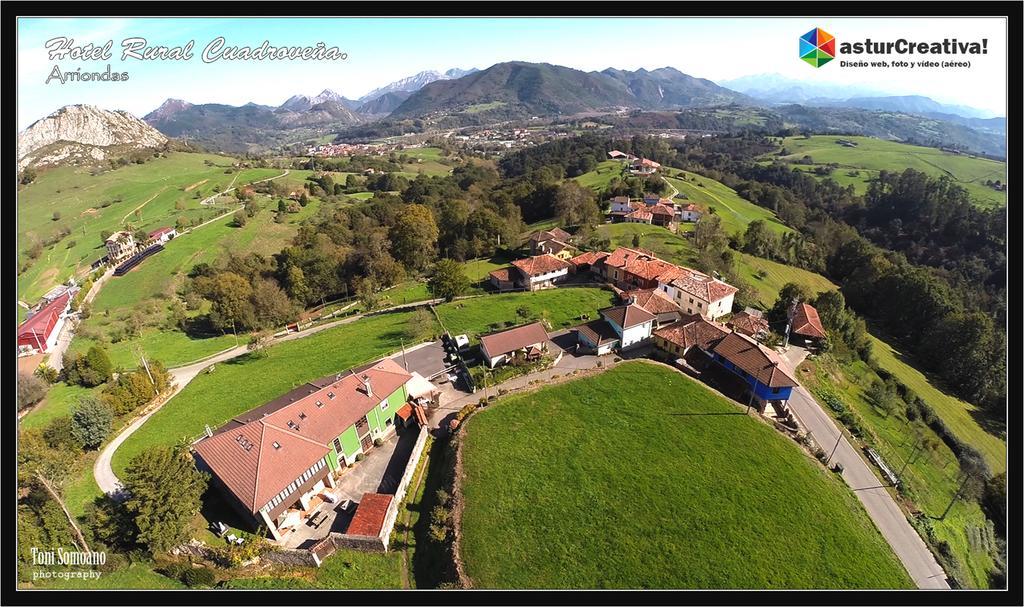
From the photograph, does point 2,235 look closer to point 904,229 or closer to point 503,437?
point 503,437

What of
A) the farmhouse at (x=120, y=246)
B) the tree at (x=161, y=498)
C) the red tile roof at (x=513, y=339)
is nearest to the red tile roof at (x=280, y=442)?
the tree at (x=161, y=498)

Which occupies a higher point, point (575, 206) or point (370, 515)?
point (575, 206)

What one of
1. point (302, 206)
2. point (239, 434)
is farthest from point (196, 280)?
point (239, 434)

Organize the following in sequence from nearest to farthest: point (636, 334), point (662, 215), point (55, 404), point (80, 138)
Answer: point (55, 404) → point (636, 334) → point (662, 215) → point (80, 138)

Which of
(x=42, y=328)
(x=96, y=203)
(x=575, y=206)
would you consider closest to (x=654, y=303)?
(x=575, y=206)

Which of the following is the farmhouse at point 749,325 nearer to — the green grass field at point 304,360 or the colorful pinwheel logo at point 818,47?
the green grass field at point 304,360

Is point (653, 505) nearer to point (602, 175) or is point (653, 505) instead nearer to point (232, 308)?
point (232, 308)

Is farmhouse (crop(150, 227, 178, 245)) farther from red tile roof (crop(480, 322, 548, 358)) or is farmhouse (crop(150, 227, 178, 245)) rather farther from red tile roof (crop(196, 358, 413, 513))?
red tile roof (crop(480, 322, 548, 358))
